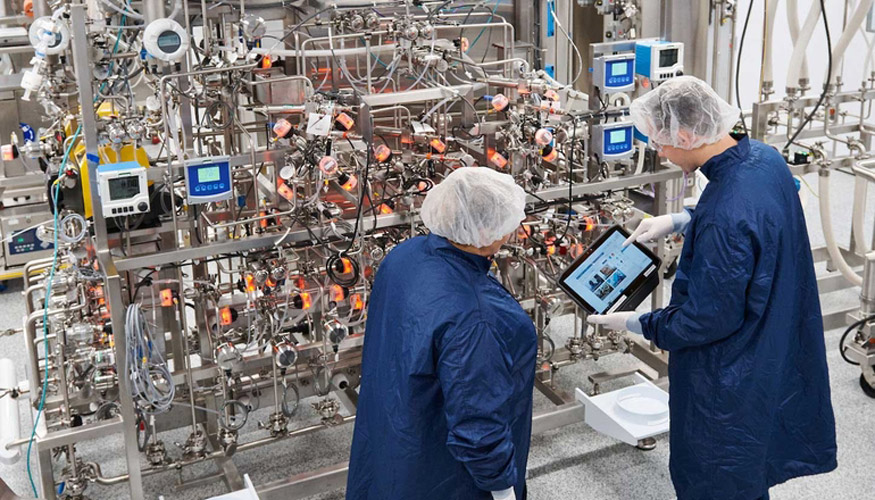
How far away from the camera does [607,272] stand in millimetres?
2756

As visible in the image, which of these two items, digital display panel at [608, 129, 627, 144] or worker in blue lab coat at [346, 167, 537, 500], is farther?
digital display panel at [608, 129, 627, 144]

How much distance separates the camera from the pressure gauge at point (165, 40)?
2.52m

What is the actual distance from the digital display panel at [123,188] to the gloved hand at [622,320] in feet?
4.27

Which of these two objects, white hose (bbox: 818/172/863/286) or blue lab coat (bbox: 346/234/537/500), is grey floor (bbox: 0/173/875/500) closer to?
white hose (bbox: 818/172/863/286)

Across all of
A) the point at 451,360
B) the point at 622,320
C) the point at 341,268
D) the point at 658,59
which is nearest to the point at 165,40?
the point at 341,268

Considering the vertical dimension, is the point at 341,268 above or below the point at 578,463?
above

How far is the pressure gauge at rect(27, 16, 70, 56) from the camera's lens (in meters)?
2.53

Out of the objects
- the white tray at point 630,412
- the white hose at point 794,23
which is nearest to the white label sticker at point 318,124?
the white tray at point 630,412

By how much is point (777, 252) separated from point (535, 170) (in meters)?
1.04

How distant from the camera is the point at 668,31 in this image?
3.69 metres

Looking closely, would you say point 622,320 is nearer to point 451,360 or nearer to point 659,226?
point 659,226

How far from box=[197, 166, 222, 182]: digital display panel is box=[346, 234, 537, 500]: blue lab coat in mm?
698

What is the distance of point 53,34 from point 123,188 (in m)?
0.46

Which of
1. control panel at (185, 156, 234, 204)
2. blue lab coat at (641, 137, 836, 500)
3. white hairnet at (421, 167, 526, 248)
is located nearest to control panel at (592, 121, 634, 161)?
blue lab coat at (641, 137, 836, 500)
